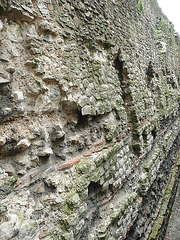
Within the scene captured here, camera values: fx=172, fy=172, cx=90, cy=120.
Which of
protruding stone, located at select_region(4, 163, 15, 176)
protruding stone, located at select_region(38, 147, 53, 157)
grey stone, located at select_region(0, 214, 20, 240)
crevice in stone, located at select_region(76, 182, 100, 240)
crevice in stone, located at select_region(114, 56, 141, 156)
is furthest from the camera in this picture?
crevice in stone, located at select_region(114, 56, 141, 156)

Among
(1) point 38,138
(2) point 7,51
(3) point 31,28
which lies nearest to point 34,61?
(2) point 7,51

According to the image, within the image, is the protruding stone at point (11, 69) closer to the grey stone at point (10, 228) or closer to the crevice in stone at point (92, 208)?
the grey stone at point (10, 228)

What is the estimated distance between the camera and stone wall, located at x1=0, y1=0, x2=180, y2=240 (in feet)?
5.58

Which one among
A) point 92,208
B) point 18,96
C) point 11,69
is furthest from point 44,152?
point 92,208

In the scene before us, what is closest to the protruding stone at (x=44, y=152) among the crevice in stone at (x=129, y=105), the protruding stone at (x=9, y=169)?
the protruding stone at (x=9, y=169)

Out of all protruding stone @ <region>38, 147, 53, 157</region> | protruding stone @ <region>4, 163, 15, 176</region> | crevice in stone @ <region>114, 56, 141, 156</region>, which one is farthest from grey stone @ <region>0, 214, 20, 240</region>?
crevice in stone @ <region>114, 56, 141, 156</region>

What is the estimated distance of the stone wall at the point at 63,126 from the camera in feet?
5.58

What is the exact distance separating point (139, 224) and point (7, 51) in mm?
4410

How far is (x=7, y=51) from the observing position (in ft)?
5.71

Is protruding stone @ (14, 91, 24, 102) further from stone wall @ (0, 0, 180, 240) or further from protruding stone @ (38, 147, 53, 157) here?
protruding stone @ (38, 147, 53, 157)

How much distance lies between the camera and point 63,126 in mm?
2363

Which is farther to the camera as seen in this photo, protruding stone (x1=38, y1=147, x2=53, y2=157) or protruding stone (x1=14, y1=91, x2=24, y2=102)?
protruding stone (x1=38, y1=147, x2=53, y2=157)

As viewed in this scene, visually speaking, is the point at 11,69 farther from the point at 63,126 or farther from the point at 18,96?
the point at 63,126

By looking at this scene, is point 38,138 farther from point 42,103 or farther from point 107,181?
point 107,181
